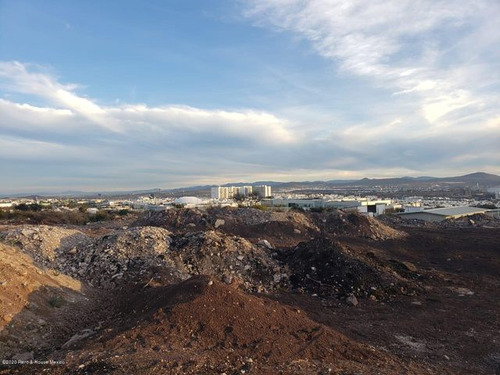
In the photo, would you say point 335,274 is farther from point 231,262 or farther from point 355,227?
point 355,227

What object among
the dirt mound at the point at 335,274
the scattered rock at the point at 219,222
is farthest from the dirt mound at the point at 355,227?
the dirt mound at the point at 335,274

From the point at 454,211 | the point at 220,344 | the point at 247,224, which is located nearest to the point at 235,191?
the point at 454,211

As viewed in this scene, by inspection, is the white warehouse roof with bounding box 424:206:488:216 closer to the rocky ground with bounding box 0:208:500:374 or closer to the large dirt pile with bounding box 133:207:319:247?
the large dirt pile with bounding box 133:207:319:247

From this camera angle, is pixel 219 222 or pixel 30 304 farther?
pixel 219 222

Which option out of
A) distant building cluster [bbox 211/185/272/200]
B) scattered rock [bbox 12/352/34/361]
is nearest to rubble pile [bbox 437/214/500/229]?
scattered rock [bbox 12/352/34/361]

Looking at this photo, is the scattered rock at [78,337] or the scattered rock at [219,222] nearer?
the scattered rock at [78,337]

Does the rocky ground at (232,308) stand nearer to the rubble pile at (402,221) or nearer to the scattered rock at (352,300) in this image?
the scattered rock at (352,300)

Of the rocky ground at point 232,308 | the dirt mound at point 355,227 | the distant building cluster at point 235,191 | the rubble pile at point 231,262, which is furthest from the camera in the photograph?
the distant building cluster at point 235,191
